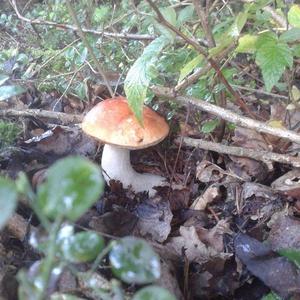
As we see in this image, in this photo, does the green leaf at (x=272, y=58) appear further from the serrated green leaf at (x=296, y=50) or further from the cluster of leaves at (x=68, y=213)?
the cluster of leaves at (x=68, y=213)

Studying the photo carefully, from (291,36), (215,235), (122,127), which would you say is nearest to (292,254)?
(215,235)

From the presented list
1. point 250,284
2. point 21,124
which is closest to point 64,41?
point 21,124

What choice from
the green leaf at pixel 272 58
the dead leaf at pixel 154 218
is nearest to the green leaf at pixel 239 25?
the green leaf at pixel 272 58

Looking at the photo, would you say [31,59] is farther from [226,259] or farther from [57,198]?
[57,198]

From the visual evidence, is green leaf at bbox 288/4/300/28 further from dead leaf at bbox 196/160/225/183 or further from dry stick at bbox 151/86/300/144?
dead leaf at bbox 196/160/225/183

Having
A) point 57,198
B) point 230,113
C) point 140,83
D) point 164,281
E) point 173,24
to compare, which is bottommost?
point 164,281

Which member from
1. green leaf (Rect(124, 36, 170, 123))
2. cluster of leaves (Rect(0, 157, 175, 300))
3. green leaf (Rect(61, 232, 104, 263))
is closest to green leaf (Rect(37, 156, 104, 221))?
cluster of leaves (Rect(0, 157, 175, 300))
